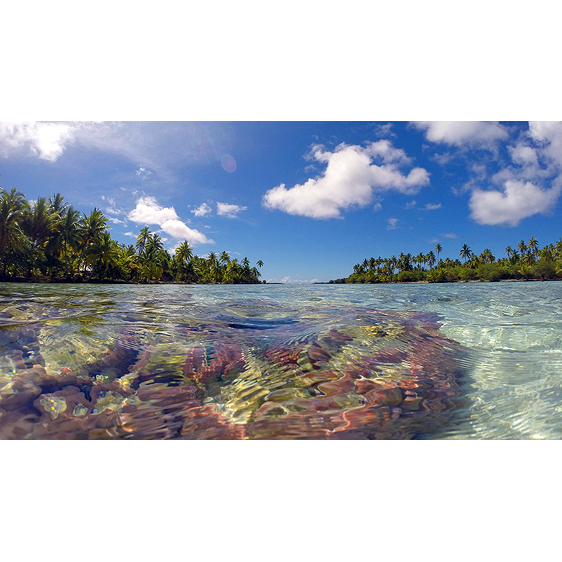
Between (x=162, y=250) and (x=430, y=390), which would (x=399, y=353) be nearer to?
(x=430, y=390)

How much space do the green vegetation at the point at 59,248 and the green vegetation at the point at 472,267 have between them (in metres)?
79.4

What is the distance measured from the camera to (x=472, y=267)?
87750 mm

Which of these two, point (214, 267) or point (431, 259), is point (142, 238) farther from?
point (431, 259)

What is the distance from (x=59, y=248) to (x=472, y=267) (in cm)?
10939

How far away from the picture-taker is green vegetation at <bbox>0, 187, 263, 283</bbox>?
24938mm

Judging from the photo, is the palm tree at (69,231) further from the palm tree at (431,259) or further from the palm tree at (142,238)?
the palm tree at (431,259)

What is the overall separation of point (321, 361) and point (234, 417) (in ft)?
5.24

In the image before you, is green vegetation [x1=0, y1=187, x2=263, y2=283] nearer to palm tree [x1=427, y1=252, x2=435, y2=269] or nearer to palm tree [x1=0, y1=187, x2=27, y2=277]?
palm tree [x1=0, y1=187, x2=27, y2=277]

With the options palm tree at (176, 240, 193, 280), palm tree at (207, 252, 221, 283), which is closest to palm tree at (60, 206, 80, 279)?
palm tree at (176, 240, 193, 280)

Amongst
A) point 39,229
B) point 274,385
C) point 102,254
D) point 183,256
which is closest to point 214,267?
point 183,256

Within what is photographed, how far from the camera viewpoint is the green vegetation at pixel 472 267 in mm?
61906

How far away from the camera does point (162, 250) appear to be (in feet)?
178

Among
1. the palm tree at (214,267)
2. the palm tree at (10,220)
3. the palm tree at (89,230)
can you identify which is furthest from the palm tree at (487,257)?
the palm tree at (10,220)

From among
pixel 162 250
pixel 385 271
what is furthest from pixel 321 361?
pixel 385 271
